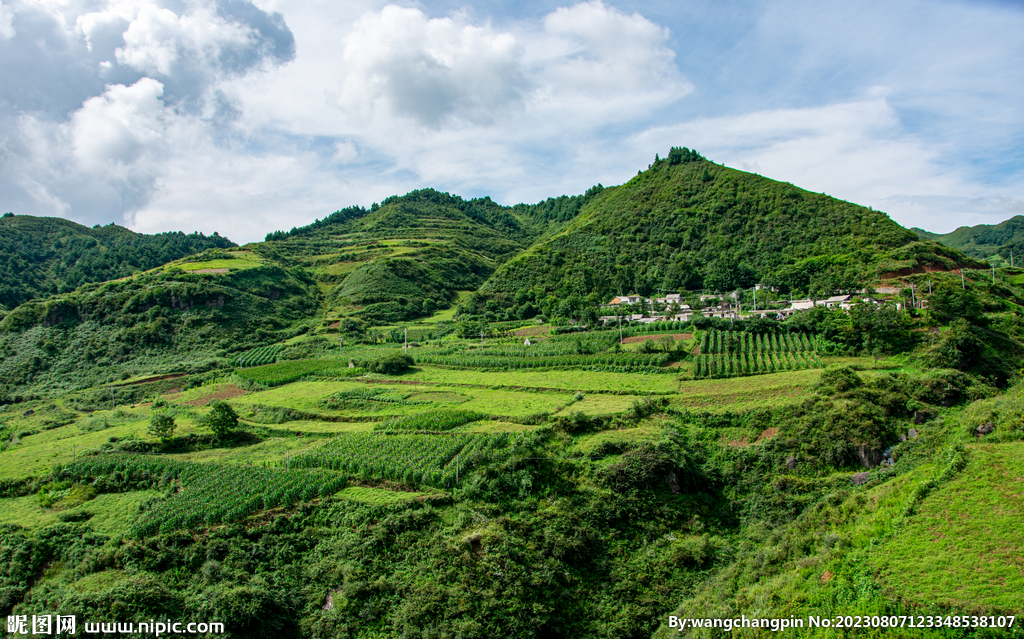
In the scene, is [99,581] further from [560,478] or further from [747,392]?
[747,392]

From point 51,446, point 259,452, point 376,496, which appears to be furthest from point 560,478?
point 51,446

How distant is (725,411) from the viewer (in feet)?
119

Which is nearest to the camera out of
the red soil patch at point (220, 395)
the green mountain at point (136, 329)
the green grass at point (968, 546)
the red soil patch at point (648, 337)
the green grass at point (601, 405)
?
the green grass at point (968, 546)

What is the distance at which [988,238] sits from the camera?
15312 cm

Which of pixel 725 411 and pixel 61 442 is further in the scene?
pixel 61 442

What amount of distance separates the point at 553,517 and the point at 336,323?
2812 inches

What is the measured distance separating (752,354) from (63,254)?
511ft

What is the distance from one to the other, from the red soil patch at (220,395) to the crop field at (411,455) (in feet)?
77.9

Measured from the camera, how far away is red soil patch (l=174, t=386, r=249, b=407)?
52.5 meters

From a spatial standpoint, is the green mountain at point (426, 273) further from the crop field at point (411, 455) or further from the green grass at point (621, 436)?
the crop field at point (411, 455)

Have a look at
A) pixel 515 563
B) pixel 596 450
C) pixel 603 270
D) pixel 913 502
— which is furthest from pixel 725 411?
pixel 603 270

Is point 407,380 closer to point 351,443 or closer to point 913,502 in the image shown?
point 351,443

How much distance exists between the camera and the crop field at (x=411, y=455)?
30.2 m

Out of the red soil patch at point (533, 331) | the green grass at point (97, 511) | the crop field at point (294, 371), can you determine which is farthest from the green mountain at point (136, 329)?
the green grass at point (97, 511)
